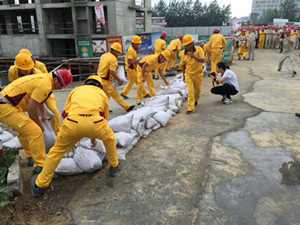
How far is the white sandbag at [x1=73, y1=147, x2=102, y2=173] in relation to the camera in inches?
109

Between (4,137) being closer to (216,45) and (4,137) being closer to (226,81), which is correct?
(226,81)

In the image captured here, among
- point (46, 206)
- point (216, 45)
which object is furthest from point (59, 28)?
point (46, 206)

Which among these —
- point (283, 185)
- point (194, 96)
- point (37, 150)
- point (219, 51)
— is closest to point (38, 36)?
point (219, 51)

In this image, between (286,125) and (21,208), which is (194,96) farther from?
(21,208)

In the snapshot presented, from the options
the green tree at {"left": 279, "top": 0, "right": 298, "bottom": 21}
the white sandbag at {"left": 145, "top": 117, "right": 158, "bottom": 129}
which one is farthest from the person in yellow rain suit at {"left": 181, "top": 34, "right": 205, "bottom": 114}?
the green tree at {"left": 279, "top": 0, "right": 298, "bottom": 21}

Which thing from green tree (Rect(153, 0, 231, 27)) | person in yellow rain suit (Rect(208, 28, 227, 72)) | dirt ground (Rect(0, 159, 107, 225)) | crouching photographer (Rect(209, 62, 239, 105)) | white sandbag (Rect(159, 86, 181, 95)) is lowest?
dirt ground (Rect(0, 159, 107, 225))

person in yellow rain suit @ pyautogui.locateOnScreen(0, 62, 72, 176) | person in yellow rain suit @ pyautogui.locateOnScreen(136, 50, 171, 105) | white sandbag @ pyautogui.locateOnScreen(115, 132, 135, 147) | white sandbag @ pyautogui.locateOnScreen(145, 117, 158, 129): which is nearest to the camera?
person in yellow rain suit @ pyautogui.locateOnScreen(0, 62, 72, 176)

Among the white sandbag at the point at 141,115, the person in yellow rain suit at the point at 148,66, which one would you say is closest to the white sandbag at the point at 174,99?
the person in yellow rain suit at the point at 148,66

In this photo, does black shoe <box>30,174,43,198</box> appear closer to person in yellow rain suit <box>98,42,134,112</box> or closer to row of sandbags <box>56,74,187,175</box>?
row of sandbags <box>56,74,187,175</box>

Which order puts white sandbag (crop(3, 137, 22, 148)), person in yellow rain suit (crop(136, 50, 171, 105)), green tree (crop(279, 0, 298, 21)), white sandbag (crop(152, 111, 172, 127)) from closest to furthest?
white sandbag (crop(3, 137, 22, 148)), white sandbag (crop(152, 111, 172, 127)), person in yellow rain suit (crop(136, 50, 171, 105)), green tree (crop(279, 0, 298, 21))

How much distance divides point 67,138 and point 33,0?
74.1 feet

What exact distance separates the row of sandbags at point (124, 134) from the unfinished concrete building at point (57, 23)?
579 inches

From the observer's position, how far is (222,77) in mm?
5289

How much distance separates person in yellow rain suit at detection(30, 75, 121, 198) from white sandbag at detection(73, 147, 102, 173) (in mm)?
414
